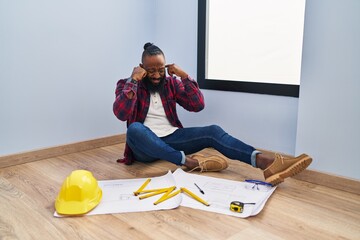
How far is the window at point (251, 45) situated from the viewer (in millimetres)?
1509

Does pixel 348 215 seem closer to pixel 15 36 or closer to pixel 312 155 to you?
pixel 312 155

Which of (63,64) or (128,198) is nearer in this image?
(128,198)

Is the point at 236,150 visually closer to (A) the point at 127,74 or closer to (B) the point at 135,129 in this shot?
(B) the point at 135,129

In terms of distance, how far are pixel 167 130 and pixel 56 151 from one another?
68 centimetres

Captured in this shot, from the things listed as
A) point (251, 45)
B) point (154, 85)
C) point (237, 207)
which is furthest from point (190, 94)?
point (237, 207)

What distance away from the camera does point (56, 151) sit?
5.73ft

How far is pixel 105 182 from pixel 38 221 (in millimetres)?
339

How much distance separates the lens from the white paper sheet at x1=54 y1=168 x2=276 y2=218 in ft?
3.52

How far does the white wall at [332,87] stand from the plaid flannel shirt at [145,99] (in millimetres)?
523

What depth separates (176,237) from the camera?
917mm

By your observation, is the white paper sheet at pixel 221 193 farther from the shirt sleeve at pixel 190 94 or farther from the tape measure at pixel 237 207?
the shirt sleeve at pixel 190 94

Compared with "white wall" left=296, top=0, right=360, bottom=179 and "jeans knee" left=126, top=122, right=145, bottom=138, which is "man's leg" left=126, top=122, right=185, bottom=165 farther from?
"white wall" left=296, top=0, right=360, bottom=179

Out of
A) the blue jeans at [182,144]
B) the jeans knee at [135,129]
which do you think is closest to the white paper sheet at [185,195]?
the blue jeans at [182,144]

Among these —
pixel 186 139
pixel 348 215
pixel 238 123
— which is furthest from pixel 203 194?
pixel 238 123
